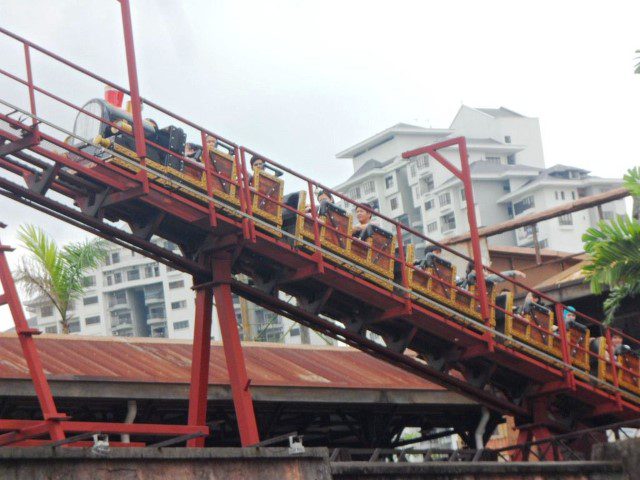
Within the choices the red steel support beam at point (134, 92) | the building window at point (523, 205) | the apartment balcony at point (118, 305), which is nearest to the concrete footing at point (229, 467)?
the red steel support beam at point (134, 92)

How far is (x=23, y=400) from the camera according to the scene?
17.0 metres

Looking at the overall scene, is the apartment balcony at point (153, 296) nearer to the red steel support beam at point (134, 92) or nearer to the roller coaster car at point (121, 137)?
the roller coaster car at point (121, 137)

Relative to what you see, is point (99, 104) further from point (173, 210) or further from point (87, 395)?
point (87, 395)

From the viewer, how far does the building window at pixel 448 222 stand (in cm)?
10888

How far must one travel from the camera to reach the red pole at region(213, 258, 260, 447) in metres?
16.8

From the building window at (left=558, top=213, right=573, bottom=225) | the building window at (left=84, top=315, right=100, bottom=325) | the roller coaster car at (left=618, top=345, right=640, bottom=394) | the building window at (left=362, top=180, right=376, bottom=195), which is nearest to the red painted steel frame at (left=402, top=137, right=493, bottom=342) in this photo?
the roller coaster car at (left=618, top=345, right=640, bottom=394)

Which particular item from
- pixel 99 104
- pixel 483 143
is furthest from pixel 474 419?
pixel 483 143

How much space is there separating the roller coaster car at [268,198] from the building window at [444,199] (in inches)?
3602

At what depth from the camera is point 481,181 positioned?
350 feet

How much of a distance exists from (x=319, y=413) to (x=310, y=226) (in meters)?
5.37

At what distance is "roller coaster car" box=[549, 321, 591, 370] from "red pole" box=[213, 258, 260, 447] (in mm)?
6195

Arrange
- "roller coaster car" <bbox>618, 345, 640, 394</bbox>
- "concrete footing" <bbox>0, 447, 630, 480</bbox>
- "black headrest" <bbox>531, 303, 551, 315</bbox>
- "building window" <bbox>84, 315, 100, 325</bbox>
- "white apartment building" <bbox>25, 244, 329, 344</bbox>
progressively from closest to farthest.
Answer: "concrete footing" <bbox>0, 447, 630, 480</bbox>, "black headrest" <bbox>531, 303, 551, 315</bbox>, "roller coaster car" <bbox>618, 345, 640, 394</bbox>, "white apartment building" <bbox>25, 244, 329, 344</bbox>, "building window" <bbox>84, 315, 100, 325</bbox>

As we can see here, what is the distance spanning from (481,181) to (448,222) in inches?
218

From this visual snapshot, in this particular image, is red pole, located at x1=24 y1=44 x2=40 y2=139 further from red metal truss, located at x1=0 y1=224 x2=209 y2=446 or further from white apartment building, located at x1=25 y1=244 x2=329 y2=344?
white apartment building, located at x1=25 y1=244 x2=329 y2=344
